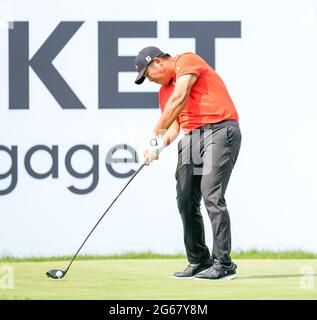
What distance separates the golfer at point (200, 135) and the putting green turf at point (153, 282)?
255 millimetres

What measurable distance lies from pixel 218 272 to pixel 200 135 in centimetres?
72

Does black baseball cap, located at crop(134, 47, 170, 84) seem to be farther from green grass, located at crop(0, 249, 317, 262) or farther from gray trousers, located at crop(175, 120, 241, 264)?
green grass, located at crop(0, 249, 317, 262)

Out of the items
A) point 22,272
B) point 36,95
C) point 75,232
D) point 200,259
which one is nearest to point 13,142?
point 36,95

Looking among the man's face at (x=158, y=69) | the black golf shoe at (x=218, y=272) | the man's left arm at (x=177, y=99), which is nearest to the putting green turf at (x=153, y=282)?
the black golf shoe at (x=218, y=272)

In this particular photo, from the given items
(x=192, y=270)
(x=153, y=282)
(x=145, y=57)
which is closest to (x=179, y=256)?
(x=192, y=270)

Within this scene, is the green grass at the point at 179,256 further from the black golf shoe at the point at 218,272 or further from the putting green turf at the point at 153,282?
the black golf shoe at the point at 218,272

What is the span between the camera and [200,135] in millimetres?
4629

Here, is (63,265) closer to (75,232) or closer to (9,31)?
(75,232)

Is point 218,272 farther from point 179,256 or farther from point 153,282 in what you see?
point 179,256

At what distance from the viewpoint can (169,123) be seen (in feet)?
14.9

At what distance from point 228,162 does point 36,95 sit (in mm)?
2176

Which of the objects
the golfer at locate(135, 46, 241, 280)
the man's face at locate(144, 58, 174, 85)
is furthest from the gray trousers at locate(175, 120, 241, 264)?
the man's face at locate(144, 58, 174, 85)

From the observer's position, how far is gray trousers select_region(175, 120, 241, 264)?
15.0 ft

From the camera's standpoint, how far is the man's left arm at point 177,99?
4.50 m
